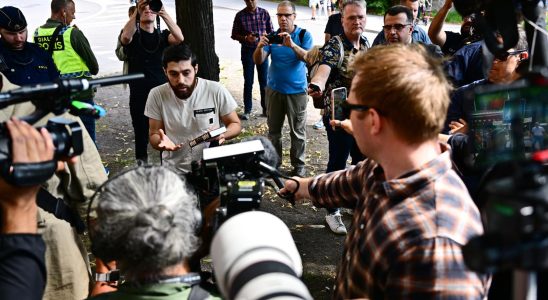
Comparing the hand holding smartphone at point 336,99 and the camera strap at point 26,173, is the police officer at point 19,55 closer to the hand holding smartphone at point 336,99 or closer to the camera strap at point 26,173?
the hand holding smartphone at point 336,99

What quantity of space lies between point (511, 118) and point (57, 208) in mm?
1883

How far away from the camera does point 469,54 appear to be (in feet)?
14.6

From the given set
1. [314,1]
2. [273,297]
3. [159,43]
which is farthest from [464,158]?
[314,1]

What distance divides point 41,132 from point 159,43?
4.33 meters

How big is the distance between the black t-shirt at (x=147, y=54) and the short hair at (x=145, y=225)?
4361mm

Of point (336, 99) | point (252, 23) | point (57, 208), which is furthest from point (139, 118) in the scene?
point (57, 208)

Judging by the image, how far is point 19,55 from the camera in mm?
5074

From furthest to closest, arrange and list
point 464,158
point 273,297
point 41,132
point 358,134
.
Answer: point 464,158
point 358,134
point 41,132
point 273,297

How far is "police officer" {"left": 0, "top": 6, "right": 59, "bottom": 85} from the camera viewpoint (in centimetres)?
494

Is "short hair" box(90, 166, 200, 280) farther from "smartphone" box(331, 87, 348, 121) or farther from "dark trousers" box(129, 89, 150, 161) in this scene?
"dark trousers" box(129, 89, 150, 161)

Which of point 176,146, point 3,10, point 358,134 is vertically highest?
point 3,10

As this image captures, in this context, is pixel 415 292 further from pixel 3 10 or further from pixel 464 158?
pixel 3 10

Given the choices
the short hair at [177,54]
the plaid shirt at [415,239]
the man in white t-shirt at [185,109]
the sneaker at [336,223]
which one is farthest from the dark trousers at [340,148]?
the plaid shirt at [415,239]

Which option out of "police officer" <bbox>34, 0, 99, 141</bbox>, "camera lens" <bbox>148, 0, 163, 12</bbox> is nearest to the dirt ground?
"police officer" <bbox>34, 0, 99, 141</bbox>
